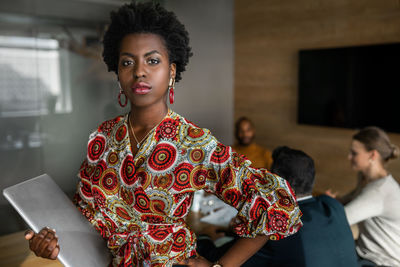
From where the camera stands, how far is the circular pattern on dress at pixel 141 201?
32.1 inches

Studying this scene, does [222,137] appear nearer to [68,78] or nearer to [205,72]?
[205,72]

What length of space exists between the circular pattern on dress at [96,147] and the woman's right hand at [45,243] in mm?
196

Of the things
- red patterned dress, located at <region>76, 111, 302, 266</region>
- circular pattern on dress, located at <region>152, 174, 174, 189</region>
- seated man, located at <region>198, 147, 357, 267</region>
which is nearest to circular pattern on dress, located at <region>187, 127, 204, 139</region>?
red patterned dress, located at <region>76, 111, 302, 266</region>

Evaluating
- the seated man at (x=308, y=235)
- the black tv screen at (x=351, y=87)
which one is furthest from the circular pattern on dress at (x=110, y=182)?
the black tv screen at (x=351, y=87)

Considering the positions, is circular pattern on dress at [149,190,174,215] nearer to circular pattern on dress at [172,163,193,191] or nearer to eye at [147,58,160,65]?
circular pattern on dress at [172,163,193,191]

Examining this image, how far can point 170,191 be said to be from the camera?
0.81m

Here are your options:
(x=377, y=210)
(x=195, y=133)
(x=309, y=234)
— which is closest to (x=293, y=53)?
(x=377, y=210)

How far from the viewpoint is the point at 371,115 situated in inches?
134

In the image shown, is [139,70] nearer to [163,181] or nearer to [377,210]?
[163,181]

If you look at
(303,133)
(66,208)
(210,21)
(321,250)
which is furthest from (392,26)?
(66,208)

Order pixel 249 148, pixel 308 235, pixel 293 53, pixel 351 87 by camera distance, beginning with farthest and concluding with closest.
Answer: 1. pixel 293 53
2. pixel 351 87
3. pixel 249 148
4. pixel 308 235

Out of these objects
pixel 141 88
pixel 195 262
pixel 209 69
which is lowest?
pixel 195 262

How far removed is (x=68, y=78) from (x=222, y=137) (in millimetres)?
2068

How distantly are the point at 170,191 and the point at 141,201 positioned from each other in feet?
0.22
